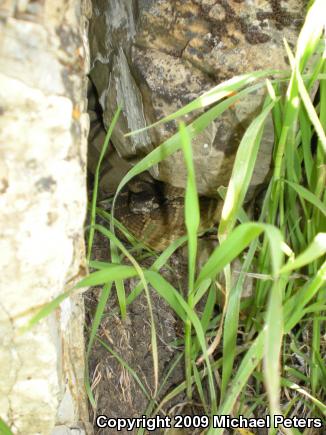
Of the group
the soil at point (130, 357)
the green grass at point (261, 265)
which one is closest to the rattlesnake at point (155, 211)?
the soil at point (130, 357)

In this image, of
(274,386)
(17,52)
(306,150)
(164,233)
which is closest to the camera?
(274,386)

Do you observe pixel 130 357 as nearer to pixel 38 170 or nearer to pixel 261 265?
pixel 261 265

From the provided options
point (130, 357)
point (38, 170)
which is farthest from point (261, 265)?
point (38, 170)

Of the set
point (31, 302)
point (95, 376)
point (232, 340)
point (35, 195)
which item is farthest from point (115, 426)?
point (35, 195)

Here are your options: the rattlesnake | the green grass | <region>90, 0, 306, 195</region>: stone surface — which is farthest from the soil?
<region>90, 0, 306, 195</region>: stone surface

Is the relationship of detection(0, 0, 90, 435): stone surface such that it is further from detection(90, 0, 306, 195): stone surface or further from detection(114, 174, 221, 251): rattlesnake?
detection(114, 174, 221, 251): rattlesnake

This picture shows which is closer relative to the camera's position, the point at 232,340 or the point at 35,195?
the point at 35,195

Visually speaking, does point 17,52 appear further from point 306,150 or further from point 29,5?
point 306,150
